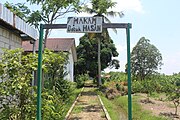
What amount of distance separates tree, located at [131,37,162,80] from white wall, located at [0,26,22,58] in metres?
18.7

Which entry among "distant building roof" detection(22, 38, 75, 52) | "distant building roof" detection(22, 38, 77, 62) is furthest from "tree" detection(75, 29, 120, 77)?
"distant building roof" detection(22, 38, 75, 52)

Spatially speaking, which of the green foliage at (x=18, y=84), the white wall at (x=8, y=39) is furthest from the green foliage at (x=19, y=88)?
the white wall at (x=8, y=39)

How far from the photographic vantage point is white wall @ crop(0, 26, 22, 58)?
6909 millimetres

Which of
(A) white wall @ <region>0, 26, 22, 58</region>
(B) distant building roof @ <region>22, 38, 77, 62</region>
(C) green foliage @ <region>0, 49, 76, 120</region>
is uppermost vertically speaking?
(B) distant building roof @ <region>22, 38, 77, 62</region>

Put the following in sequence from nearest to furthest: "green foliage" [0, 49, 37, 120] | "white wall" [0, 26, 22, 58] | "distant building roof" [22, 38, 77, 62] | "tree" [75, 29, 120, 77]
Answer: "green foliage" [0, 49, 37, 120]
"white wall" [0, 26, 22, 58]
"distant building roof" [22, 38, 77, 62]
"tree" [75, 29, 120, 77]

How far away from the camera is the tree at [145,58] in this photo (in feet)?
84.3

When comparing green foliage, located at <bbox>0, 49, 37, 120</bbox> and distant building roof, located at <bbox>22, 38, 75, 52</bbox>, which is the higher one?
distant building roof, located at <bbox>22, 38, 75, 52</bbox>

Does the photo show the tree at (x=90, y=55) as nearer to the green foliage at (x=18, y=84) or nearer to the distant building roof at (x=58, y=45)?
the distant building roof at (x=58, y=45)

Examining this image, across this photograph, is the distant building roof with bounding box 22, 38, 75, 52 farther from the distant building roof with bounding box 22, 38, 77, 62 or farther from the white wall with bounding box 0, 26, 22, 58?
the white wall with bounding box 0, 26, 22, 58

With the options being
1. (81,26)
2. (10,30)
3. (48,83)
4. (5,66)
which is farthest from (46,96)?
(48,83)

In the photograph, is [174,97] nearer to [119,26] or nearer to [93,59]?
[119,26]

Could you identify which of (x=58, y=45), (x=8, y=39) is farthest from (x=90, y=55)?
(x=8, y=39)

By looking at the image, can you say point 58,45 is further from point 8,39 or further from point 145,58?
point 8,39

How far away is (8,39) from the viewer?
743cm
